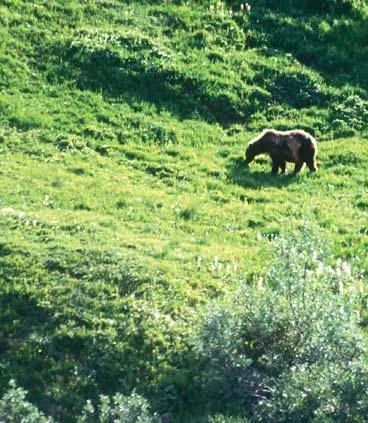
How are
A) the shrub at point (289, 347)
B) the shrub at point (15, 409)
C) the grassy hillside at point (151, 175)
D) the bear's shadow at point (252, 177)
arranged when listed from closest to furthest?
the shrub at point (15, 409) < the shrub at point (289, 347) < the grassy hillside at point (151, 175) < the bear's shadow at point (252, 177)

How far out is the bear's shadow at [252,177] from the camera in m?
19.9

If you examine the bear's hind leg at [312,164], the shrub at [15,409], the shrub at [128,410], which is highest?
the bear's hind leg at [312,164]

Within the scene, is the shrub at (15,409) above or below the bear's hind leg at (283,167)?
below

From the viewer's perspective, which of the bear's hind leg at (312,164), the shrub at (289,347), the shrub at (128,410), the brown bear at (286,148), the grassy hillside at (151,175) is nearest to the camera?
the shrub at (128,410)

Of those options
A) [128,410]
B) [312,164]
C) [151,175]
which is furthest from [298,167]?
[128,410]

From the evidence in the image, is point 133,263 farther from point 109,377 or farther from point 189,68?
point 189,68

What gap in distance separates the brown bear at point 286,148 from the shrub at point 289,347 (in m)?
7.85

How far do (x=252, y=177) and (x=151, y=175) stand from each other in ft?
7.27

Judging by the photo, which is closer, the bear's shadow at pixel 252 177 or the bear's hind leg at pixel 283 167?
the bear's shadow at pixel 252 177

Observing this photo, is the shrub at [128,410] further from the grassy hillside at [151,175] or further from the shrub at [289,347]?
the grassy hillside at [151,175]

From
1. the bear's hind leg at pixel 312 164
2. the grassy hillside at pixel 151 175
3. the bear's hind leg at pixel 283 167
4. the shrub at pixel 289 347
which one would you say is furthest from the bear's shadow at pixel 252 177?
the shrub at pixel 289 347

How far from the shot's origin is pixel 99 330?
43.4 feet

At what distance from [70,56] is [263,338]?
1389 cm

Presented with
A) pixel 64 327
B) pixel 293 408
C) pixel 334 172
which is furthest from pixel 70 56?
pixel 293 408
